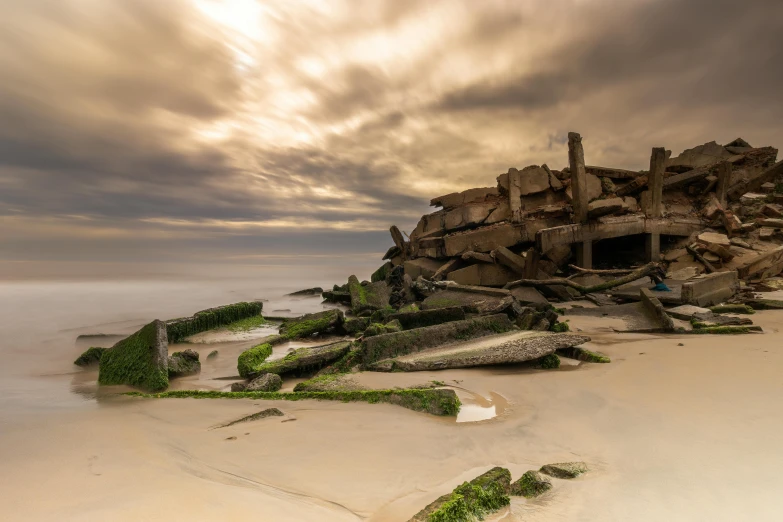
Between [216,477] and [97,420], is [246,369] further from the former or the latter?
[216,477]

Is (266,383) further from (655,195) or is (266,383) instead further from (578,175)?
(655,195)

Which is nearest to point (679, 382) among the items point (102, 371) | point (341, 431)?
point (341, 431)

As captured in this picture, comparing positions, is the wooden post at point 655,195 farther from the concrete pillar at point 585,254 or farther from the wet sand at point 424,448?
the wet sand at point 424,448

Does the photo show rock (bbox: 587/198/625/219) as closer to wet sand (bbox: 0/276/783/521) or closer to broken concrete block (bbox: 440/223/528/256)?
broken concrete block (bbox: 440/223/528/256)

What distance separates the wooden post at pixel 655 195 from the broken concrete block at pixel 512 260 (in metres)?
4.40

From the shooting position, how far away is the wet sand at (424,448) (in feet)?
6.31

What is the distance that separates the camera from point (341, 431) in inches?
116

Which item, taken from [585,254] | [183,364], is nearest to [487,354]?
[183,364]

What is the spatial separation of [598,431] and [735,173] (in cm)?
1879

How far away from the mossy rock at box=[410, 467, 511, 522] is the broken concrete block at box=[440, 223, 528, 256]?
11.6 metres

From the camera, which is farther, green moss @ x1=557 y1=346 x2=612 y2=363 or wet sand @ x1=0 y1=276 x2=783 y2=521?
green moss @ x1=557 y1=346 x2=612 y2=363

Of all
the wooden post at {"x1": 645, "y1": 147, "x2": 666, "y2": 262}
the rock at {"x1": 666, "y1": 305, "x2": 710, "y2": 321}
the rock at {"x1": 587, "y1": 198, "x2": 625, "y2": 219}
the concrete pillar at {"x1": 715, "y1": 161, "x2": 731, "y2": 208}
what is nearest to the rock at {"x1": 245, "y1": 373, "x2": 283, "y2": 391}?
the rock at {"x1": 666, "y1": 305, "x2": 710, "y2": 321}

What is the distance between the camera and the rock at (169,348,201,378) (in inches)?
221

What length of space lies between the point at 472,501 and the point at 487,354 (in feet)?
10.3
